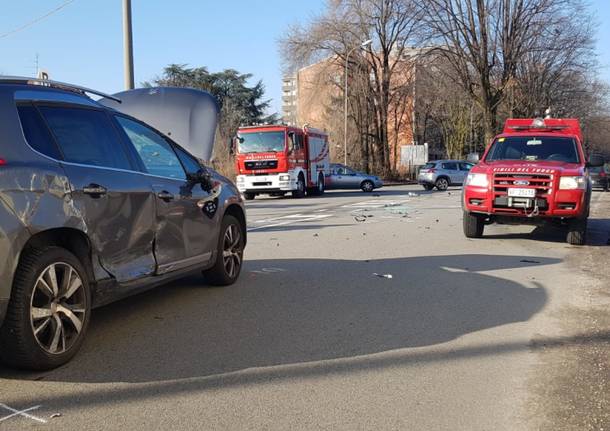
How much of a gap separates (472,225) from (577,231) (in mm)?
1734

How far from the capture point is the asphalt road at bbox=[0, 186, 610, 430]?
10.8 ft

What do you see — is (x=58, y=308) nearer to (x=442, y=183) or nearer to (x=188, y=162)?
(x=188, y=162)

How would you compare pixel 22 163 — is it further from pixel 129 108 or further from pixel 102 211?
pixel 129 108

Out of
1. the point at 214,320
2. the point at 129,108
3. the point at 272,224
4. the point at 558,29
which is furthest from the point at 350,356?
the point at 558,29

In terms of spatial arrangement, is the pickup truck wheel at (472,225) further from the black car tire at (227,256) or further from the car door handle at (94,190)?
the car door handle at (94,190)

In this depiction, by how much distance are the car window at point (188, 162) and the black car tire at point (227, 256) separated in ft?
2.20

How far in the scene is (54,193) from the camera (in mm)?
3746

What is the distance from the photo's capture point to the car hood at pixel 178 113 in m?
9.26

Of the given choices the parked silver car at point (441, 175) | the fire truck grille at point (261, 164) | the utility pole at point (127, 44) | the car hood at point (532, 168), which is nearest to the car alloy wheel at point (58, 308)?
the car hood at point (532, 168)

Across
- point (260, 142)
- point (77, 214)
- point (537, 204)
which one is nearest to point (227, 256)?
point (77, 214)

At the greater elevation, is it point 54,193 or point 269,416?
point 54,193

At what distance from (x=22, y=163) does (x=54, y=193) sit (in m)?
0.27

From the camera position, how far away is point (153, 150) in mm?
5250

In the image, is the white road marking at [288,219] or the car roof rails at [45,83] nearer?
Answer: the car roof rails at [45,83]
